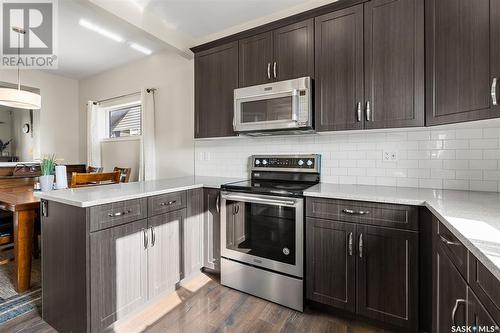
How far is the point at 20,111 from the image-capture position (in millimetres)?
5945

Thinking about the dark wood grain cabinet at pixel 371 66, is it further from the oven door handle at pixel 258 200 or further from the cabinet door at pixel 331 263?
the cabinet door at pixel 331 263

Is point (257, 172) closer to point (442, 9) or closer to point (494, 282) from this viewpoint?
point (442, 9)

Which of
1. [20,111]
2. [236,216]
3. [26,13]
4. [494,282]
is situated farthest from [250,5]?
[20,111]

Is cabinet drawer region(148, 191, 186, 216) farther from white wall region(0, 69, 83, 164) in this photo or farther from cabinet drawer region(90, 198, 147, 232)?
white wall region(0, 69, 83, 164)

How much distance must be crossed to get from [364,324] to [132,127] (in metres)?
3.91

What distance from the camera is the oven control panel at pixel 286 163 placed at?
2283 millimetres

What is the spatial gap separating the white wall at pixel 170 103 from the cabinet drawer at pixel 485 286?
2.78 meters

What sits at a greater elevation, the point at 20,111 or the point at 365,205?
the point at 20,111

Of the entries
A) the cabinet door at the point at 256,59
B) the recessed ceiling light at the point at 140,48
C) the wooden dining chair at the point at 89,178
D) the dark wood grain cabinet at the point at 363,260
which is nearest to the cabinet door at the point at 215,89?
the cabinet door at the point at 256,59

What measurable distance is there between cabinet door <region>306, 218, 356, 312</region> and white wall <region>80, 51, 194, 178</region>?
190 cm

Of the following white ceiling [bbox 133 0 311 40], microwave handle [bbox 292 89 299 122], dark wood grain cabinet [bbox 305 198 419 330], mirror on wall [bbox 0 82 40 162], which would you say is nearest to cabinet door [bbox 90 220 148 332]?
dark wood grain cabinet [bbox 305 198 419 330]

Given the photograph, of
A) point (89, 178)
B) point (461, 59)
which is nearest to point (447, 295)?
point (461, 59)

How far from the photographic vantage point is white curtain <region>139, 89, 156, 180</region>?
11.0 feet

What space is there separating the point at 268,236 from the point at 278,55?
1.58 meters
